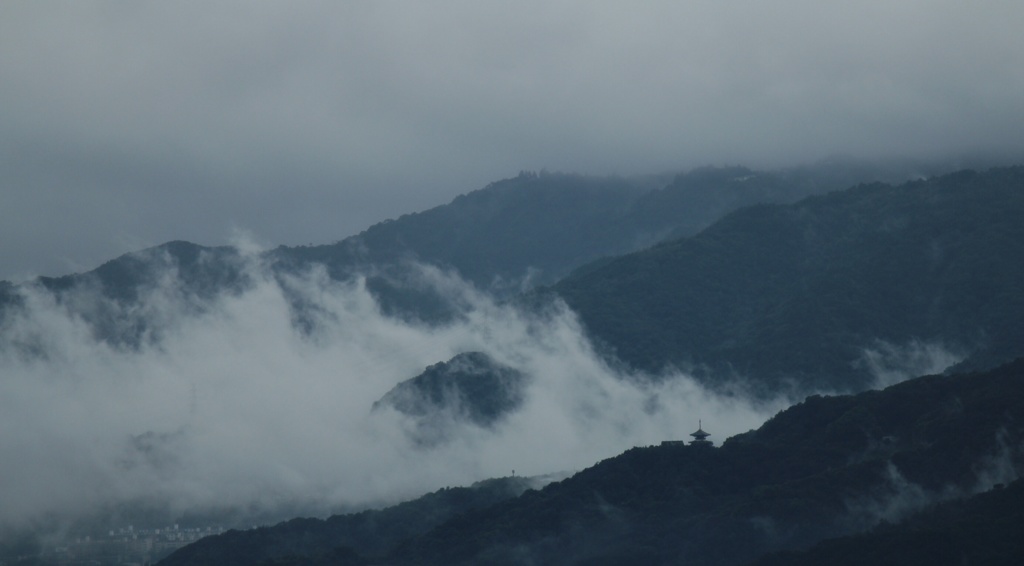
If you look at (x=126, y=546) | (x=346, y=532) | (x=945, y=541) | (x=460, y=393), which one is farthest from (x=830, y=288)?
(x=945, y=541)

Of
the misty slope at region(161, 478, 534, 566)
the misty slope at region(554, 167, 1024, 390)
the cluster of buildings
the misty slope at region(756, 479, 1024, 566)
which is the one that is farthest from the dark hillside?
the cluster of buildings

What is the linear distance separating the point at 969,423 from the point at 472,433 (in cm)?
4400

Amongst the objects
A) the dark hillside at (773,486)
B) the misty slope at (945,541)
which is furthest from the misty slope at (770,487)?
the misty slope at (945,541)

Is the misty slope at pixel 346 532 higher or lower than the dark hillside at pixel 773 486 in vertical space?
higher

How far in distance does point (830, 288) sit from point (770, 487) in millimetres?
44816

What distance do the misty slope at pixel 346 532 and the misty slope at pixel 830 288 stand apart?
24.1m

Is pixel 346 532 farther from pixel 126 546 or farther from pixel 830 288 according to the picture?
pixel 830 288

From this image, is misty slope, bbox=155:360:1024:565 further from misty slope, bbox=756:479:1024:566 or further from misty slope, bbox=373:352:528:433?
misty slope, bbox=373:352:528:433

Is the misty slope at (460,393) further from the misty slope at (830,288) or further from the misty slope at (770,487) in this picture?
the misty slope at (770,487)

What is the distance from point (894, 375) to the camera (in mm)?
144750

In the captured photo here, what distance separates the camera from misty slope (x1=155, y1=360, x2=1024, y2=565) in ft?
357

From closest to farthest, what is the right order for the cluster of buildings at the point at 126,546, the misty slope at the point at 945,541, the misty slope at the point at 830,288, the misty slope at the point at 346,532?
the misty slope at the point at 945,541 → the misty slope at the point at 346,532 → the cluster of buildings at the point at 126,546 → the misty slope at the point at 830,288

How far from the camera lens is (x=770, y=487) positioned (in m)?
113

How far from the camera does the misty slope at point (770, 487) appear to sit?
109 metres
